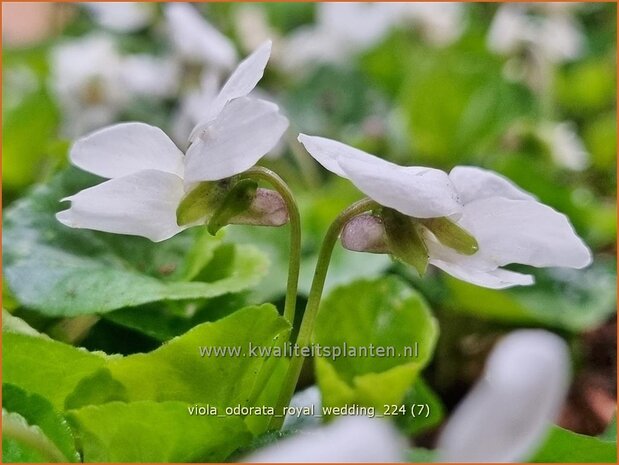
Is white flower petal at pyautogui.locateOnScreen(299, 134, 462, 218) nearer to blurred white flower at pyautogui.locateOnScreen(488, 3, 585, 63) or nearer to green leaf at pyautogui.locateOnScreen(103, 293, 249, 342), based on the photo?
green leaf at pyautogui.locateOnScreen(103, 293, 249, 342)

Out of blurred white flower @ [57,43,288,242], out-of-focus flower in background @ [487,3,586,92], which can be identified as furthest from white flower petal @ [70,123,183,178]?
out-of-focus flower in background @ [487,3,586,92]

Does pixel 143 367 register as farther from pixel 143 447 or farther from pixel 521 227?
pixel 521 227

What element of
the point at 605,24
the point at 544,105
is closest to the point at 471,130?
the point at 544,105

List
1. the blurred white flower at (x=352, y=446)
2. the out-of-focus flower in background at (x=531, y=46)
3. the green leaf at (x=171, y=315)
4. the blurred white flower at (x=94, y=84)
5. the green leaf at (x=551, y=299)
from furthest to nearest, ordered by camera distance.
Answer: the out-of-focus flower in background at (x=531, y=46), the blurred white flower at (x=94, y=84), the green leaf at (x=551, y=299), the green leaf at (x=171, y=315), the blurred white flower at (x=352, y=446)

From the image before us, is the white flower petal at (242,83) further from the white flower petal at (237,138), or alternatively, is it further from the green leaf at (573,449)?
the green leaf at (573,449)

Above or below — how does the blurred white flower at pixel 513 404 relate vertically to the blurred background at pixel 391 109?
above

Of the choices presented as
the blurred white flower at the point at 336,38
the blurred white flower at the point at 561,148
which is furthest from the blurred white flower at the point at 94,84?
the blurred white flower at the point at 561,148
